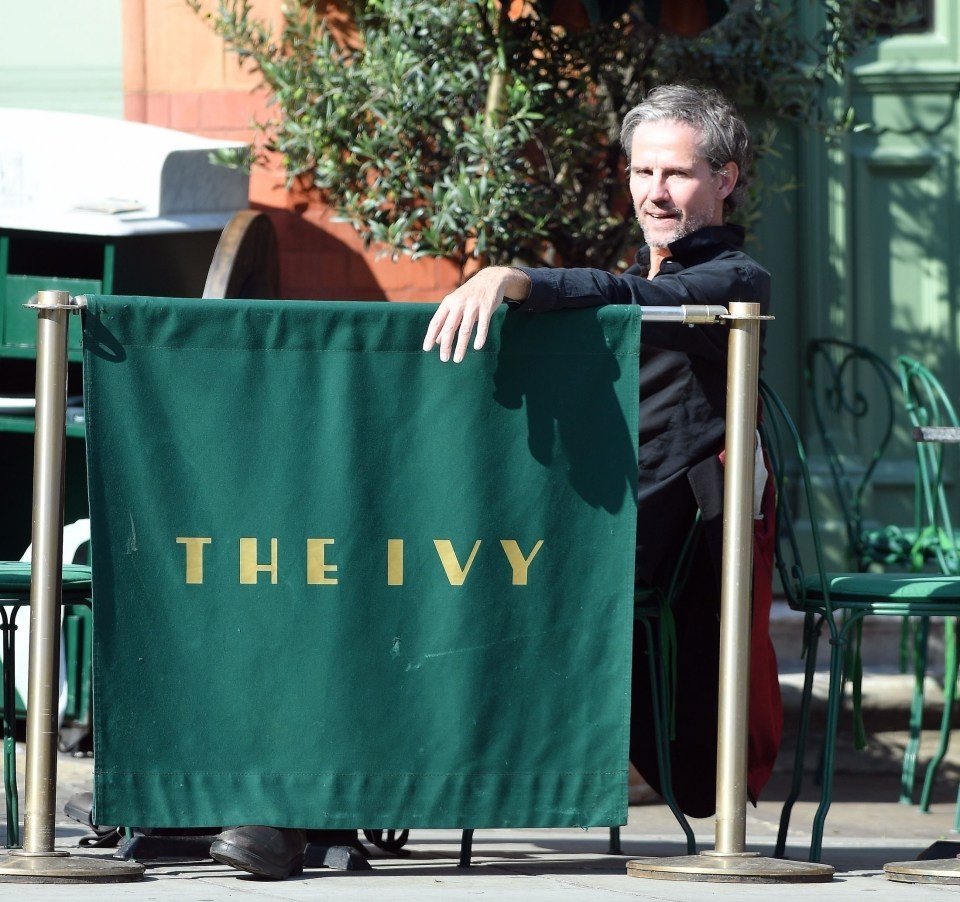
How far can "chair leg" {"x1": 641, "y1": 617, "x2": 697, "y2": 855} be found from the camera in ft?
11.3

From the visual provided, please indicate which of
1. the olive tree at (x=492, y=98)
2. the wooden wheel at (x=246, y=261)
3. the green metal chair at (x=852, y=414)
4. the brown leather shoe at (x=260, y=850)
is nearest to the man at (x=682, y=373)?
the brown leather shoe at (x=260, y=850)

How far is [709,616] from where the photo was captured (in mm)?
3703

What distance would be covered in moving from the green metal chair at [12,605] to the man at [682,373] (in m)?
0.45

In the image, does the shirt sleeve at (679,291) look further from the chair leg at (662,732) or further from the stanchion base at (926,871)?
the stanchion base at (926,871)

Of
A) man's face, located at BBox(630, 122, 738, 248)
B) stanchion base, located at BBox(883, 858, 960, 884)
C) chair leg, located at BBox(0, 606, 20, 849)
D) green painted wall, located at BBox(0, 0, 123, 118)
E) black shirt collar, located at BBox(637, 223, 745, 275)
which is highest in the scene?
green painted wall, located at BBox(0, 0, 123, 118)

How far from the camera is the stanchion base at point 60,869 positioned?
9.93ft

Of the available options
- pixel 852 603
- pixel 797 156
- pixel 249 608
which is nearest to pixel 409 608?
pixel 249 608

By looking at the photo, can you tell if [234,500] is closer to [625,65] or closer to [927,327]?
[625,65]

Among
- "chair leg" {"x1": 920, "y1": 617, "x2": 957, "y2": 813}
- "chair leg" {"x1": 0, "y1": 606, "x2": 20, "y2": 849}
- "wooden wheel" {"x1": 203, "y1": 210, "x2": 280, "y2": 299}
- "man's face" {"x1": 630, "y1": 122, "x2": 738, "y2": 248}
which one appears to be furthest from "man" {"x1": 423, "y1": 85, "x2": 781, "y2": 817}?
"chair leg" {"x1": 920, "y1": 617, "x2": 957, "y2": 813}

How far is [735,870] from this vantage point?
317 cm

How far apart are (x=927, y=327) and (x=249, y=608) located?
12.1 feet

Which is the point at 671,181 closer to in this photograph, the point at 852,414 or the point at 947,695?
the point at 947,695

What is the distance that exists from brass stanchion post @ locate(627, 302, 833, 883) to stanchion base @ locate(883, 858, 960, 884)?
0.25 metres

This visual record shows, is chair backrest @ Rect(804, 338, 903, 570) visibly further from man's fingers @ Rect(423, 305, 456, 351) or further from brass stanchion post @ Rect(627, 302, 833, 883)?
man's fingers @ Rect(423, 305, 456, 351)
